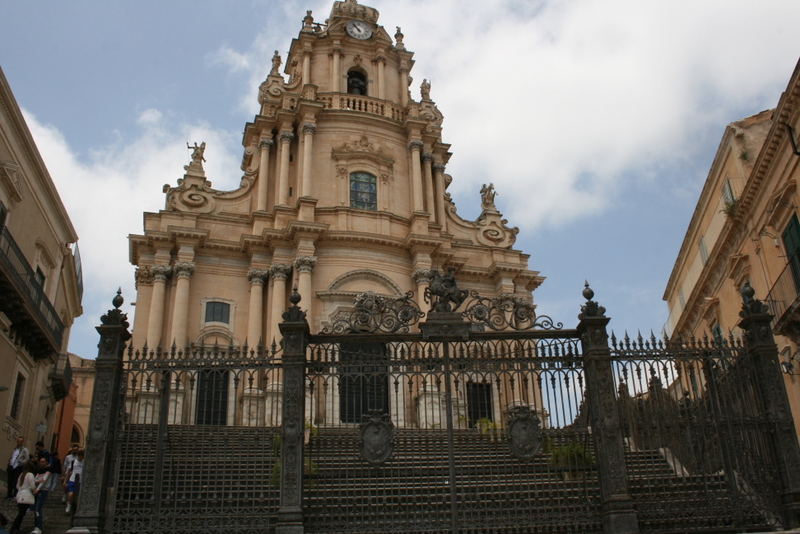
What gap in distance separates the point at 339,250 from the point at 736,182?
41.3 feet

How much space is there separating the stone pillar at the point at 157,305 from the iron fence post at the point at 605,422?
16.4m

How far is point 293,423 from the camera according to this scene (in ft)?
31.8

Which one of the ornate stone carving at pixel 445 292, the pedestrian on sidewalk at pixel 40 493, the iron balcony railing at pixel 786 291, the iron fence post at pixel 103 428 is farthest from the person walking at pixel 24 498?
the iron balcony railing at pixel 786 291

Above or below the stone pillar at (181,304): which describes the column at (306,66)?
above

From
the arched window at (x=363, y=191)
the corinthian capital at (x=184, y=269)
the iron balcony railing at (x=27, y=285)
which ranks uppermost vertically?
the arched window at (x=363, y=191)

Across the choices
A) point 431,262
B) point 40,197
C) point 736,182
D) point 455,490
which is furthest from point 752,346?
point 40,197

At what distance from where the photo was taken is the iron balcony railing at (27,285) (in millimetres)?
17953

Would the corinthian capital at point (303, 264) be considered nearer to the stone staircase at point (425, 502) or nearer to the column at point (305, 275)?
the column at point (305, 275)

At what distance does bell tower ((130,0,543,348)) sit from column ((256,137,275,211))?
0.05m

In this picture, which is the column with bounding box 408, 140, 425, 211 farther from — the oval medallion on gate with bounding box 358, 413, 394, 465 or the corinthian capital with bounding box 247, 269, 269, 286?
the oval medallion on gate with bounding box 358, 413, 394, 465

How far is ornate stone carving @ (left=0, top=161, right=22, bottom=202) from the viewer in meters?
18.8

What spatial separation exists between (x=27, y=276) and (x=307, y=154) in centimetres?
1051

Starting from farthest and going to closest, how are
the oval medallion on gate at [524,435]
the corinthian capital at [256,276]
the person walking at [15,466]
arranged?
the corinthian capital at [256,276] → the person walking at [15,466] → the oval medallion on gate at [524,435]

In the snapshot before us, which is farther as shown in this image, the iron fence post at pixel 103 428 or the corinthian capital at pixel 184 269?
the corinthian capital at pixel 184 269
